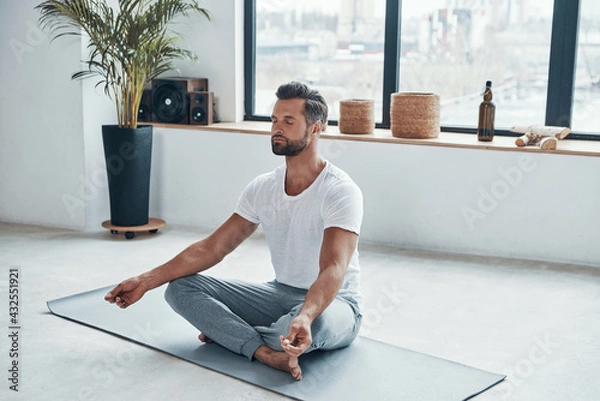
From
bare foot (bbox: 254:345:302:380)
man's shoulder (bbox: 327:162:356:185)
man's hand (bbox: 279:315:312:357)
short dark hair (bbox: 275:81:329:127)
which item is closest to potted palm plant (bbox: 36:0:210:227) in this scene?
short dark hair (bbox: 275:81:329:127)

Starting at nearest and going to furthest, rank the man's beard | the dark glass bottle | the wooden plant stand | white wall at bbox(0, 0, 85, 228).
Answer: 1. the man's beard
2. the dark glass bottle
3. the wooden plant stand
4. white wall at bbox(0, 0, 85, 228)

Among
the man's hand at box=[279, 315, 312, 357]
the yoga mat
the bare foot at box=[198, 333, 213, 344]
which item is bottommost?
the yoga mat

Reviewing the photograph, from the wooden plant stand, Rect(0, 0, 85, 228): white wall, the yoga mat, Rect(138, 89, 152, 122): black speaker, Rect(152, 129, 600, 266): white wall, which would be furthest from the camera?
Rect(138, 89, 152, 122): black speaker

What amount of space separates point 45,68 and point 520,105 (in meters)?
2.95

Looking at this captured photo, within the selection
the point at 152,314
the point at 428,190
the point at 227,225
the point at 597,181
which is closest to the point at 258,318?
the point at 227,225

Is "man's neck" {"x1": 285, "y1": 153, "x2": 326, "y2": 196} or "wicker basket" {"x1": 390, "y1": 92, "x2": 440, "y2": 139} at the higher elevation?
"wicker basket" {"x1": 390, "y1": 92, "x2": 440, "y2": 139}

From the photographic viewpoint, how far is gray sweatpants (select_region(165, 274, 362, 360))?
9.83 feet

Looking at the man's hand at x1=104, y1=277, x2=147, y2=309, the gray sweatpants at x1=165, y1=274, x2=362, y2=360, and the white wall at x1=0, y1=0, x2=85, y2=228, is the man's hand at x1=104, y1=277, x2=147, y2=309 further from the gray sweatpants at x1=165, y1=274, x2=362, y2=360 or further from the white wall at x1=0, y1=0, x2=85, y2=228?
the white wall at x1=0, y1=0, x2=85, y2=228

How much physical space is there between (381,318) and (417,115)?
1668 millimetres

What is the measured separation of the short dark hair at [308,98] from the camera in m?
3.10

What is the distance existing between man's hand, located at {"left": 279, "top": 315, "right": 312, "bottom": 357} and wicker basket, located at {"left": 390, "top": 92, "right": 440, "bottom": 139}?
2437 millimetres

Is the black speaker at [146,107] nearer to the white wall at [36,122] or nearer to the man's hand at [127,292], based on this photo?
the white wall at [36,122]

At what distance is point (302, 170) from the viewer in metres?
3.16

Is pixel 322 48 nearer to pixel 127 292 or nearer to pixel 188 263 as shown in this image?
pixel 188 263
